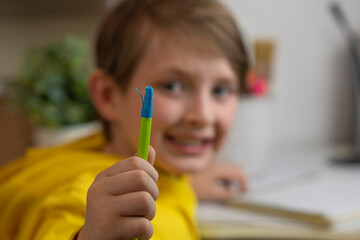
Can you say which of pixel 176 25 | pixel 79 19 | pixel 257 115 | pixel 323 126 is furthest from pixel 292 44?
pixel 176 25

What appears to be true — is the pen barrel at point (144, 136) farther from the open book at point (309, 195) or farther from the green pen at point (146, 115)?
the open book at point (309, 195)

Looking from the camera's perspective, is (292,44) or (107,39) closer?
(107,39)

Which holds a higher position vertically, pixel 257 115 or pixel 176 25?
pixel 176 25

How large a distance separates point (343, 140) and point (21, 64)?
59cm

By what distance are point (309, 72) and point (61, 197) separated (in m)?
0.73

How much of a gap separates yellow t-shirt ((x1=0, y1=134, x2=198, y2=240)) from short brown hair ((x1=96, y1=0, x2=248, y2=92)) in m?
0.07

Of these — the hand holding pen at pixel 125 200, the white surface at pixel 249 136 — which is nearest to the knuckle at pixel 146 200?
the hand holding pen at pixel 125 200

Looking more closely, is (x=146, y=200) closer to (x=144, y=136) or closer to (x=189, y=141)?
(x=144, y=136)

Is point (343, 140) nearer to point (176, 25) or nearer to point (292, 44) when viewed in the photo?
point (292, 44)

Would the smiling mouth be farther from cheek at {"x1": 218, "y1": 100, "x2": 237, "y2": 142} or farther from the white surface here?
the white surface

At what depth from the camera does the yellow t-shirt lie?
0.81ft

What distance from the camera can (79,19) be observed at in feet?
3.15

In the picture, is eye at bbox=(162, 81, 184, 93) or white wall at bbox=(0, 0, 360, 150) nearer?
eye at bbox=(162, 81, 184, 93)

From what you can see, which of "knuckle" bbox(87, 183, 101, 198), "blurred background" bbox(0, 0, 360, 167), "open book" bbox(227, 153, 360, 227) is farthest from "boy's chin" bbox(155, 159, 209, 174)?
"blurred background" bbox(0, 0, 360, 167)
